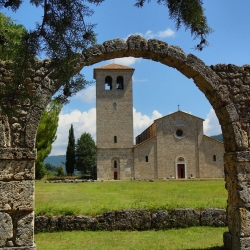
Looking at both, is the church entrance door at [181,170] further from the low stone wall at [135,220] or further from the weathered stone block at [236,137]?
the weathered stone block at [236,137]

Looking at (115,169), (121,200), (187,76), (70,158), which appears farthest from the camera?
(70,158)

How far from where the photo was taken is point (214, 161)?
147 feet

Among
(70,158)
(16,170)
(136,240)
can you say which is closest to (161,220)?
(136,240)

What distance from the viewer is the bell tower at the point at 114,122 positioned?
44031 millimetres

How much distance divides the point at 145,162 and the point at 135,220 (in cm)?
3512

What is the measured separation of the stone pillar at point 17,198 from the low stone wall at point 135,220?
118 inches

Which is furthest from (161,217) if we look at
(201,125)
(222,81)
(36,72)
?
(201,125)

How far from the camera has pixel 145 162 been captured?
44.5m

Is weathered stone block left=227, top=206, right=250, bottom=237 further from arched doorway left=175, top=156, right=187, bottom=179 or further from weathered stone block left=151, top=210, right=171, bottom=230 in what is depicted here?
arched doorway left=175, top=156, right=187, bottom=179

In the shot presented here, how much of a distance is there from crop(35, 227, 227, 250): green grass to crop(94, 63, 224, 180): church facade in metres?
34.7

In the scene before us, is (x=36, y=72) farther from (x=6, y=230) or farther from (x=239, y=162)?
(x=239, y=162)

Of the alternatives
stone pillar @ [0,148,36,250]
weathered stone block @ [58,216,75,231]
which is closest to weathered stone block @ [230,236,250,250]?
stone pillar @ [0,148,36,250]

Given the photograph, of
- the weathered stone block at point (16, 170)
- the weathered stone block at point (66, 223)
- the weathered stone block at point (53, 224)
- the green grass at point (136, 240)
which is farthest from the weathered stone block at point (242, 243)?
the weathered stone block at point (53, 224)

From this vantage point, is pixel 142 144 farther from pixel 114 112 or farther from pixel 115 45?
pixel 115 45
